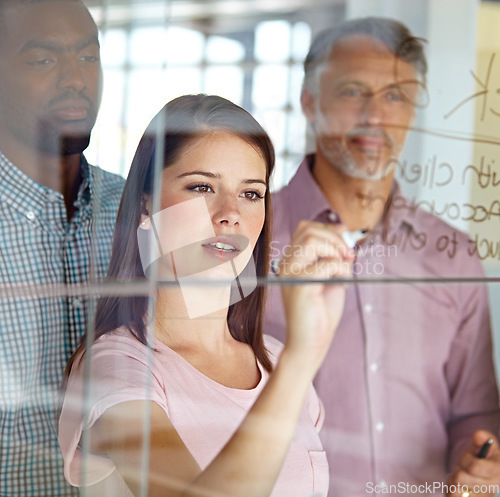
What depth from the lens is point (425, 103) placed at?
34.6 inches

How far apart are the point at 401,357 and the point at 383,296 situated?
0.27 ft

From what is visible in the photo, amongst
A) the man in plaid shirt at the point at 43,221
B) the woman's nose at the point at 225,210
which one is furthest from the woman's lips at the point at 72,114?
the woman's nose at the point at 225,210

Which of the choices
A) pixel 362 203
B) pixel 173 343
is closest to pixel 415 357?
pixel 362 203

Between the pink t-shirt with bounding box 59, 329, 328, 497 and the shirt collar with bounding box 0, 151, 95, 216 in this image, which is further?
the shirt collar with bounding box 0, 151, 95, 216

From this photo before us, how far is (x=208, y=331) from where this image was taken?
852 mm

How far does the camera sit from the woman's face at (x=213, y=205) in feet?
2.75

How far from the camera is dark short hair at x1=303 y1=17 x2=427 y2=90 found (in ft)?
2.83

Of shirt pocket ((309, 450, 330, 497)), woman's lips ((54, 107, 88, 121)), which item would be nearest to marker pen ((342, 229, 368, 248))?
shirt pocket ((309, 450, 330, 497))

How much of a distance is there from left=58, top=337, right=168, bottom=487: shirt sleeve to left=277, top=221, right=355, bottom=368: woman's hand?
0.59 ft

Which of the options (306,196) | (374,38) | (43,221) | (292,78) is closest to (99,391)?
(43,221)

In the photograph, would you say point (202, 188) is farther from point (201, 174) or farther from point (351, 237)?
point (351, 237)

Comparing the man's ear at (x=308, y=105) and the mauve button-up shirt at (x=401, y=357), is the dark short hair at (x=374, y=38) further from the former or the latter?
the mauve button-up shirt at (x=401, y=357)

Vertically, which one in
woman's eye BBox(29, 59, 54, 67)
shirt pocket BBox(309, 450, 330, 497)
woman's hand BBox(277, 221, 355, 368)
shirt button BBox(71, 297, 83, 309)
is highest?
woman's eye BBox(29, 59, 54, 67)

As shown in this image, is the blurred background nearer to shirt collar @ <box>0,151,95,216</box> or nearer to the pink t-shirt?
shirt collar @ <box>0,151,95,216</box>
